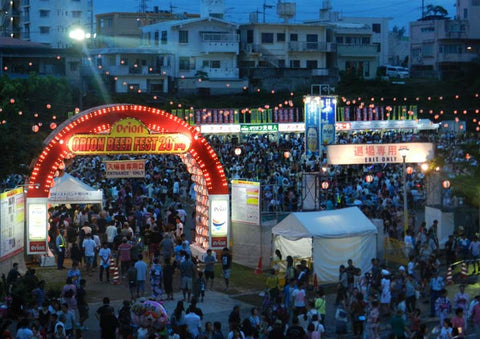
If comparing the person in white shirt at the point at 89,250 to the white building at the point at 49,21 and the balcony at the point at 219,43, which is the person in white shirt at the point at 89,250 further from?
the white building at the point at 49,21

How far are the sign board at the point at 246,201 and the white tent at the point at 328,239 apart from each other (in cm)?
167

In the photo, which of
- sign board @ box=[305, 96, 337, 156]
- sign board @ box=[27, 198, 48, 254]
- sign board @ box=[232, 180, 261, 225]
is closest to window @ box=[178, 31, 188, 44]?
sign board @ box=[305, 96, 337, 156]

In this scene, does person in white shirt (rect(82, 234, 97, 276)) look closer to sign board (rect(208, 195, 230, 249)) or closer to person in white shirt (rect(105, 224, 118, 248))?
person in white shirt (rect(105, 224, 118, 248))

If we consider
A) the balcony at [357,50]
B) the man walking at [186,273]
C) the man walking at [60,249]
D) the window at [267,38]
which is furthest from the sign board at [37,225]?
the balcony at [357,50]

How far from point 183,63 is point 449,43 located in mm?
24799

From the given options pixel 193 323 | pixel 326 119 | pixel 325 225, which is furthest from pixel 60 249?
pixel 326 119

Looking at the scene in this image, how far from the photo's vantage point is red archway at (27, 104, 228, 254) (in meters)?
27.0

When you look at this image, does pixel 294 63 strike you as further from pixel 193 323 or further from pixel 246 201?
pixel 193 323

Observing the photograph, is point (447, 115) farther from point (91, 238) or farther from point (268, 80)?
point (91, 238)

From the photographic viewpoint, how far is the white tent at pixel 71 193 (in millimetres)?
30500

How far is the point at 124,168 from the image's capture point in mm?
30078

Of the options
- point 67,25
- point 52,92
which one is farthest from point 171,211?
point 67,25

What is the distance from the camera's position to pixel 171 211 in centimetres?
3145

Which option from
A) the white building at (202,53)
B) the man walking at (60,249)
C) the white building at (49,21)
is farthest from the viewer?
the white building at (49,21)
